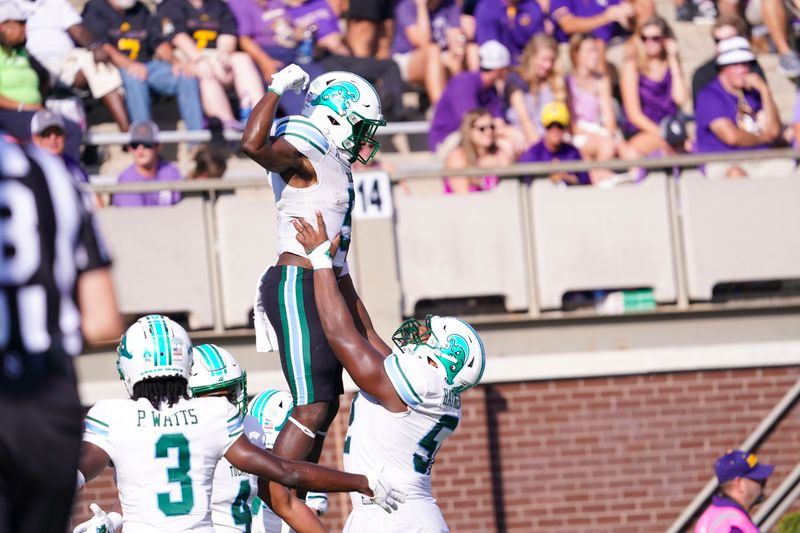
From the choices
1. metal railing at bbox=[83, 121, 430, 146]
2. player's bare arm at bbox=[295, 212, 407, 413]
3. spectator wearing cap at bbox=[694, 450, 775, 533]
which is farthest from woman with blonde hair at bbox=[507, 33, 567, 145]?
player's bare arm at bbox=[295, 212, 407, 413]

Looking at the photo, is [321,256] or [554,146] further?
[554,146]

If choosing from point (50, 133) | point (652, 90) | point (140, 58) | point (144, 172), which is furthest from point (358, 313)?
point (652, 90)

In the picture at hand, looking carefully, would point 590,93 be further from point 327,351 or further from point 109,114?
point 327,351

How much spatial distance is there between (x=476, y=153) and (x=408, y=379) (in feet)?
18.3

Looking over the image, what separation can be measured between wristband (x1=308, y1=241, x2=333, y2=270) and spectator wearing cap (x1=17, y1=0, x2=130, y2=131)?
18.9 ft

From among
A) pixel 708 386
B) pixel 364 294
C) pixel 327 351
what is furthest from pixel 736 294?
pixel 327 351

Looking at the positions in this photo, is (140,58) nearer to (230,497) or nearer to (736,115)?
(736,115)

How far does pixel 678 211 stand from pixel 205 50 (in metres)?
4.06

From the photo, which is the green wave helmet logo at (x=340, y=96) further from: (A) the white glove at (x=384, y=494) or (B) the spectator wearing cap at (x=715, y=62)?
(B) the spectator wearing cap at (x=715, y=62)

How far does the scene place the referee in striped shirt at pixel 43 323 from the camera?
3.74 m

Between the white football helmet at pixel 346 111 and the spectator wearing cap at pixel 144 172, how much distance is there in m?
4.61

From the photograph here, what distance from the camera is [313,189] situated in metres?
6.72

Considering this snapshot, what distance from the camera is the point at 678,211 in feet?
39.2

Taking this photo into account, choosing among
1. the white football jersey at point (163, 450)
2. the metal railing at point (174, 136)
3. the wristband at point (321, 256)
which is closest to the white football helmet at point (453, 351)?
the wristband at point (321, 256)
